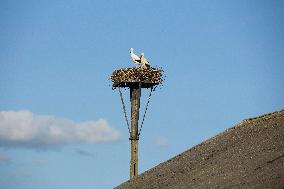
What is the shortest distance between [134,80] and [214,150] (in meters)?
9.12

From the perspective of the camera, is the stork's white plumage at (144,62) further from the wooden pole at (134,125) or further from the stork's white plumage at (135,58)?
the wooden pole at (134,125)

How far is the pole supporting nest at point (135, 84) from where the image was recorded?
36700 millimetres

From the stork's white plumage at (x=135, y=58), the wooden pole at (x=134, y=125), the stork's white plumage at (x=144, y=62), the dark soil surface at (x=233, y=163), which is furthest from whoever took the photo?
the stork's white plumage at (x=135, y=58)

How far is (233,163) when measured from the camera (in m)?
24.2

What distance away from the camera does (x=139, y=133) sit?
123 feet

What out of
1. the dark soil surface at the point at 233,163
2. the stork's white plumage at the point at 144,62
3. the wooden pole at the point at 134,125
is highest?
the stork's white plumage at the point at 144,62

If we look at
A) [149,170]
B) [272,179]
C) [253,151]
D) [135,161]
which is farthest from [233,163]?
[135,161]

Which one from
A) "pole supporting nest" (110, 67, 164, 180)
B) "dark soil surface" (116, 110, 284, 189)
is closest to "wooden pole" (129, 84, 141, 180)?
"pole supporting nest" (110, 67, 164, 180)

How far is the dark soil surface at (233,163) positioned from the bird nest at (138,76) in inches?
221

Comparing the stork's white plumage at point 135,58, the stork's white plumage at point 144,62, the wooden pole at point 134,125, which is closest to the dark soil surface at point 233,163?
the wooden pole at point 134,125

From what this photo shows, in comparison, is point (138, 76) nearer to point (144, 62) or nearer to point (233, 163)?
point (144, 62)

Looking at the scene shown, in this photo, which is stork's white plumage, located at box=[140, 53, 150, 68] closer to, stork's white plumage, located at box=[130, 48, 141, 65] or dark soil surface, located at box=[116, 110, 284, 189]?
stork's white plumage, located at box=[130, 48, 141, 65]

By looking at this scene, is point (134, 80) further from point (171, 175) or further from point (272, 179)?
point (272, 179)

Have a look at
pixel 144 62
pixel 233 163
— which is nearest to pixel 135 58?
pixel 144 62
